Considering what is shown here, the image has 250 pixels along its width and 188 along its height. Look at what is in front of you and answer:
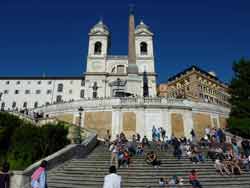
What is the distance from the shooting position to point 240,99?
101 ft

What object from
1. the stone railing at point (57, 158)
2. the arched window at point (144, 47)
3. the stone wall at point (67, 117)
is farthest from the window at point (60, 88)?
the stone railing at point (57, 158)

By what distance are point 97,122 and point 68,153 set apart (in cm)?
1556

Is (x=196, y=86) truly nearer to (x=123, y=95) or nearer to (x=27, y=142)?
(x=123, y=95)

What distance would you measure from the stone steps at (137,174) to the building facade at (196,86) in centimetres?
5027

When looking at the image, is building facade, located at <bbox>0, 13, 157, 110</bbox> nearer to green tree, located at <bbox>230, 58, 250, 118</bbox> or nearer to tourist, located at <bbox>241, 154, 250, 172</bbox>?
green tree, located at <bbox>230, 58, 250, 118</bbox>

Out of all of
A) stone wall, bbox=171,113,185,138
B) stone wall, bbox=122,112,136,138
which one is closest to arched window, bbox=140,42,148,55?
stone wall, bbox=171,113,185,138

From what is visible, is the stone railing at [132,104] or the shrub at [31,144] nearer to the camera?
the shrub at [31,144]

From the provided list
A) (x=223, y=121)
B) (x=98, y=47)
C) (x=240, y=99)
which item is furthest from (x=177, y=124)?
(x=98, y=47)

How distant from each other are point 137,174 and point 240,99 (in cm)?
2481

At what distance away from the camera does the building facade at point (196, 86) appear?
65188 mm

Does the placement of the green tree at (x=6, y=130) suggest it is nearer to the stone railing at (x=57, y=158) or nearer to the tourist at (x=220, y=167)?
the stone railing at (x=57, y=158)

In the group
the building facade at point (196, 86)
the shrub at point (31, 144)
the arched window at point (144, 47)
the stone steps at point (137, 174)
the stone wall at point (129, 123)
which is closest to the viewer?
the stone steps at point (137, 174)

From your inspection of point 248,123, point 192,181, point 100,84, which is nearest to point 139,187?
point 192,181

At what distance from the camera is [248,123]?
86.5 feet
